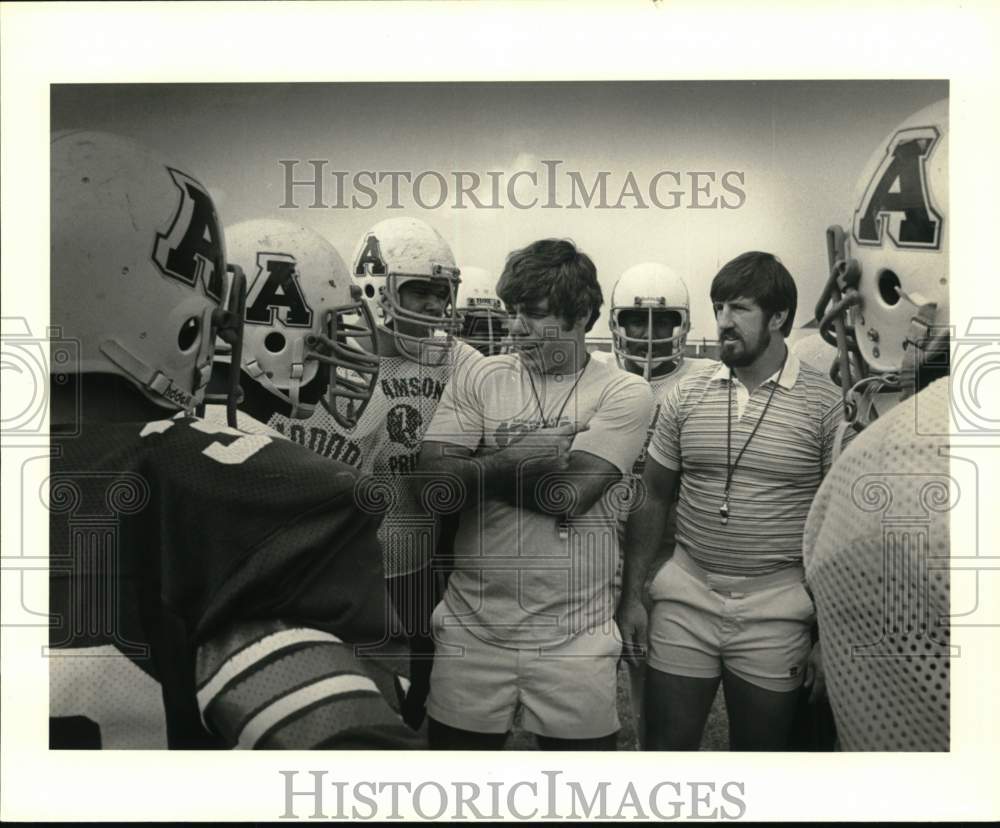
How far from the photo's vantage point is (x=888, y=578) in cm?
324

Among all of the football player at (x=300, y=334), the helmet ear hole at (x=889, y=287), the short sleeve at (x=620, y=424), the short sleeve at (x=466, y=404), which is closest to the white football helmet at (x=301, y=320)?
the football player at (x=300, y=334)

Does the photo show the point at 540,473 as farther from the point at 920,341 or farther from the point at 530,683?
the point at 920,341

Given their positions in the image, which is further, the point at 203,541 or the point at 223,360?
the point at 223,360

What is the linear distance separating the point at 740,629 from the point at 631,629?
0.28 metres

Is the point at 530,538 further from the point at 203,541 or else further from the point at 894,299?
the point at 894,299

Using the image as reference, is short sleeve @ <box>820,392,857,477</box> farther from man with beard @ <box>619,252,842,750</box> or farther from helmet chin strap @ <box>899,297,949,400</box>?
helmet chin strap @ <box>899,297,949,400</box>

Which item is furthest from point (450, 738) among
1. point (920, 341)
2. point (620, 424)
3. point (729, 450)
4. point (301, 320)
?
point (920, 341)

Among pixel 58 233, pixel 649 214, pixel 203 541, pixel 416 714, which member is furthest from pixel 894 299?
pixel 58 233

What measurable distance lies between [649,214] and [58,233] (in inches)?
61.3

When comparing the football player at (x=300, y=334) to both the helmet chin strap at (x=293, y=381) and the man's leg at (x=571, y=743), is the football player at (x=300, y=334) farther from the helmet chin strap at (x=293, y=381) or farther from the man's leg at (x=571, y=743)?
the man's leg at (x=571, y=743)

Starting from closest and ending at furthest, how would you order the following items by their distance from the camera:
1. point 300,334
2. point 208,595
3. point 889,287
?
point 208,595, point 889,287, point 300,334

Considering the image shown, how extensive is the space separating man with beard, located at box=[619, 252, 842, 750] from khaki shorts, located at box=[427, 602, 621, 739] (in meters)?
0.12

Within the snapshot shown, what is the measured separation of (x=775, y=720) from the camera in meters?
3.29

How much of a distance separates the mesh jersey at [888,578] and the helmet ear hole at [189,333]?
1680 mm
